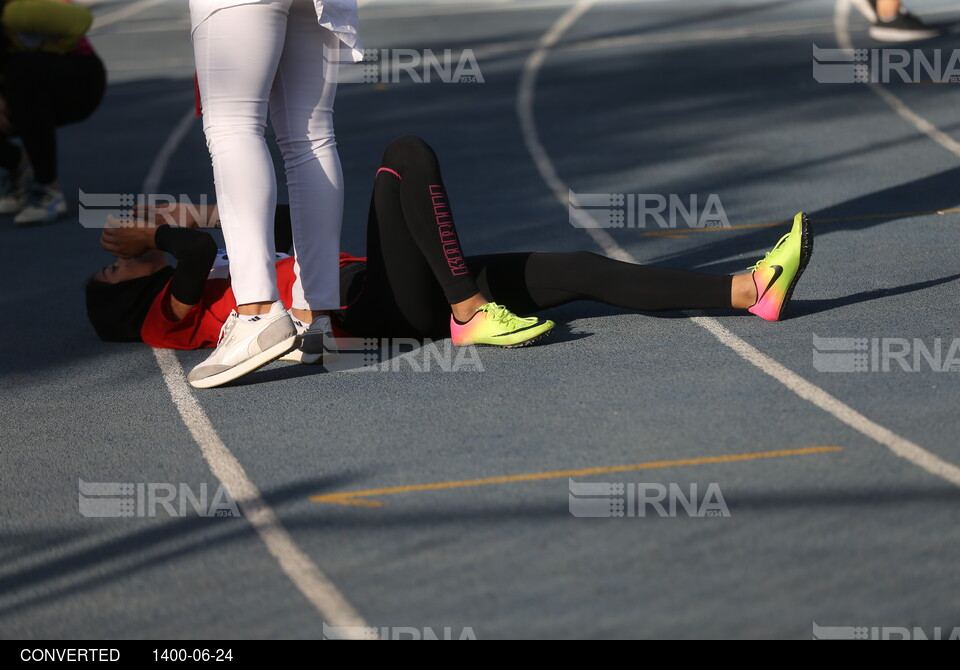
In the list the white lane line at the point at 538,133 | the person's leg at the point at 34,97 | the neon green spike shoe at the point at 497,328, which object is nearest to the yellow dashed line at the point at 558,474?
the neon green spike shoe at the point at 497,328

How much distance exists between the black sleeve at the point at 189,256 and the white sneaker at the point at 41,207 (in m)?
3.64

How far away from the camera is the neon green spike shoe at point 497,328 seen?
15.7 feet

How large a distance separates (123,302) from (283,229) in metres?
0.73

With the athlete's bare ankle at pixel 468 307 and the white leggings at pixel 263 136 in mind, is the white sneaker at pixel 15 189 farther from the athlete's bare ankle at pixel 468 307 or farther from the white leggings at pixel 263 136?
the athlete's bare ankle at pixel 468 307

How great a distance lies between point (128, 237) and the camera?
5008mm

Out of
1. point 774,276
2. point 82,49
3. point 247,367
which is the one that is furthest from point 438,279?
point 82,49

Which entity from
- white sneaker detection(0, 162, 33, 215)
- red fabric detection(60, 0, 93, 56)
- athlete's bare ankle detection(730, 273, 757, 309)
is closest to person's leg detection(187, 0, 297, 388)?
athlete's bare ankle detection(730, 273, 757, 309)

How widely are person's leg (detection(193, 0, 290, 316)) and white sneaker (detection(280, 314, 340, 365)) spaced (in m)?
0.34

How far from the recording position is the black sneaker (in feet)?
40.1

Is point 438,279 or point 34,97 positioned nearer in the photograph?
point 438,279

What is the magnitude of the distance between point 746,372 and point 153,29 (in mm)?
14865

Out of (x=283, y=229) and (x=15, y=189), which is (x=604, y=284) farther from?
(x=15, y=189)

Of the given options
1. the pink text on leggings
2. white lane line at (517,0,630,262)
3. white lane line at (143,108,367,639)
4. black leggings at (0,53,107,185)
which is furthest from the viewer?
black leggings at (0,53,107,185)

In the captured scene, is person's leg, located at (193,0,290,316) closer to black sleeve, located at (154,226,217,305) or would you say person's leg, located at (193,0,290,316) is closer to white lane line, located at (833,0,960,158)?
black sleeve, located at (154,226,217,305)
